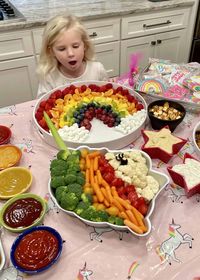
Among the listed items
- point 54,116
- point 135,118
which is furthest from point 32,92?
point 135,118

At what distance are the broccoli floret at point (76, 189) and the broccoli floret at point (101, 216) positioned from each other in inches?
2.9

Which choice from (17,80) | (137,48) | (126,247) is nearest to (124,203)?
(126,247)

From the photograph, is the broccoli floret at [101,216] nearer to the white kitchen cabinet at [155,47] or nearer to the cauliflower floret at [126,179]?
the cauliflower floret at [126,179]

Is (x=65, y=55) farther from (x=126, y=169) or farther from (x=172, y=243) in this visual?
(x=172, y=243)

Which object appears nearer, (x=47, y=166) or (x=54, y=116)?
(x=47, y=166)

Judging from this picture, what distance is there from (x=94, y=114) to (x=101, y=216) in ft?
1.79

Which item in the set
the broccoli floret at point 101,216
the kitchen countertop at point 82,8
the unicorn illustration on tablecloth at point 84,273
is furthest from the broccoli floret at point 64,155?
the kitchen countertop at point 82,8

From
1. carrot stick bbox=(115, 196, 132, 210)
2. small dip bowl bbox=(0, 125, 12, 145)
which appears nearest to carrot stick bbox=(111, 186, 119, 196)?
carrot stick bbox=(115, 196, 132, 210)

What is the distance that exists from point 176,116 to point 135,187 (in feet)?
1.42

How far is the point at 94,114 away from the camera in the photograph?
48.0 inches

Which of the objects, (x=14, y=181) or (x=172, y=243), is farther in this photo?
(x=14, y=181)

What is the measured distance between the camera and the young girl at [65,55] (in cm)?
139

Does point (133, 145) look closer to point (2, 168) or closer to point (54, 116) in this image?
point (54, 116)

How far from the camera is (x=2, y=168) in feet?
3.23
